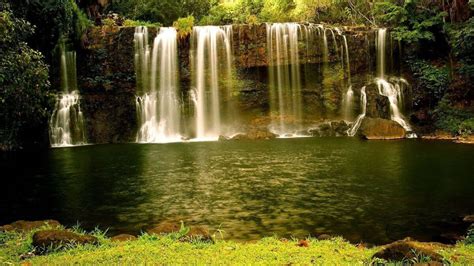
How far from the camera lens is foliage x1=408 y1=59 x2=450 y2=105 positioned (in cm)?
2870

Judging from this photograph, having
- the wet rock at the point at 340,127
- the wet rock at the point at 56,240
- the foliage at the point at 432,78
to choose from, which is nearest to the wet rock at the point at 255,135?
the wet rock at the point at 340,127

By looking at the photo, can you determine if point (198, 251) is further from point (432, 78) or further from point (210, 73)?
point (432, 78)

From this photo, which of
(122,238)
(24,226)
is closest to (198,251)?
(122,238)

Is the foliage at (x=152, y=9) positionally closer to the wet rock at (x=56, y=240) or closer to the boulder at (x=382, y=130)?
the boulder at (x=382, y=130)

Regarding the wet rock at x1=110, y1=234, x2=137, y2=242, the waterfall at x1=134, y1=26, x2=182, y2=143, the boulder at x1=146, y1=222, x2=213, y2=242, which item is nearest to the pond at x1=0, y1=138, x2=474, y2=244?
the boulder at x1=146, y1=222, x2=213, y2=242

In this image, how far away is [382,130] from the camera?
25.9 meters

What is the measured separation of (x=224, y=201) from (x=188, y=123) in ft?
65.9

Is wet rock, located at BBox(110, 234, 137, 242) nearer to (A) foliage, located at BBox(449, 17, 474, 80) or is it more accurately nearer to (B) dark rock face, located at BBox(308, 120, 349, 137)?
(B) dark rock face, located at BBox(308, 120, 349, 137)

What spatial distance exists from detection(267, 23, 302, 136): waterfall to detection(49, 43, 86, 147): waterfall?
503 inches

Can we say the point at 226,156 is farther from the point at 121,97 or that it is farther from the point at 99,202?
the point at 121,97

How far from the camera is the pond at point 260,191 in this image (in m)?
9.34

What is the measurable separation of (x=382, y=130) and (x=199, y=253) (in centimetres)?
2142

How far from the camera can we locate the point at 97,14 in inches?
1321

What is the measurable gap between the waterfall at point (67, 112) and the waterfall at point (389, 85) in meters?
19.6
